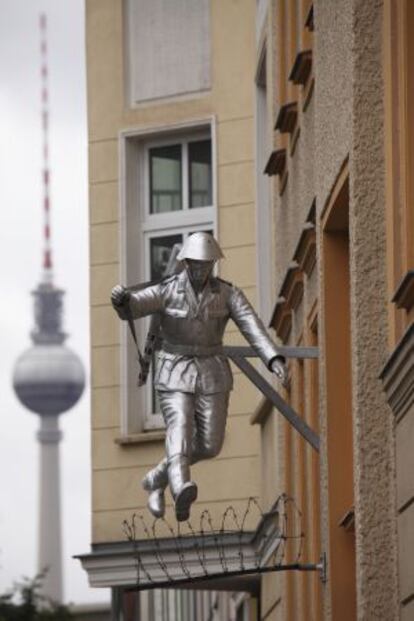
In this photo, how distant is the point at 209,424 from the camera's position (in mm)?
18484

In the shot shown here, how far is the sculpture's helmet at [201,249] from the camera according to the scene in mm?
18250

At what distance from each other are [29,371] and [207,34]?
16450cm

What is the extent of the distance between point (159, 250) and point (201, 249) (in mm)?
14884

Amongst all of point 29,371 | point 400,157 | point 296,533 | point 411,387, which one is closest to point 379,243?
point 400,157

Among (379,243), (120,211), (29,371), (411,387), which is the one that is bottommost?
(411,387)

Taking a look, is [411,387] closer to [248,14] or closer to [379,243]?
[379,243]

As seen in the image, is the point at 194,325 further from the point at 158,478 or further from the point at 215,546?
the point at 215,546

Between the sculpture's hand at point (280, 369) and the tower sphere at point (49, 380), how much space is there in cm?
17638

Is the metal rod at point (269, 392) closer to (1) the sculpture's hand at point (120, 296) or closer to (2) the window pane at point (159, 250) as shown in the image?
(1) the sculpture's hand at point (120, 296)

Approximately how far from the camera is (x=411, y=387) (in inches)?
602

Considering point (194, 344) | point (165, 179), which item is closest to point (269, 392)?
point (194, 344)

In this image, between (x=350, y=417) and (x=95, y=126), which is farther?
(x=95, y=126)

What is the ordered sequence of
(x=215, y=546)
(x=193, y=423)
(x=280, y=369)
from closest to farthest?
(x=280, y=369), (x=193, y=423), (x=215, y=546)

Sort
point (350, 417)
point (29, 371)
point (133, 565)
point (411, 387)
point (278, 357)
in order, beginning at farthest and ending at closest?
point (29, 371) < point (133, 565) < point (350, 417) < point (278, 357) < point (411, 387)
